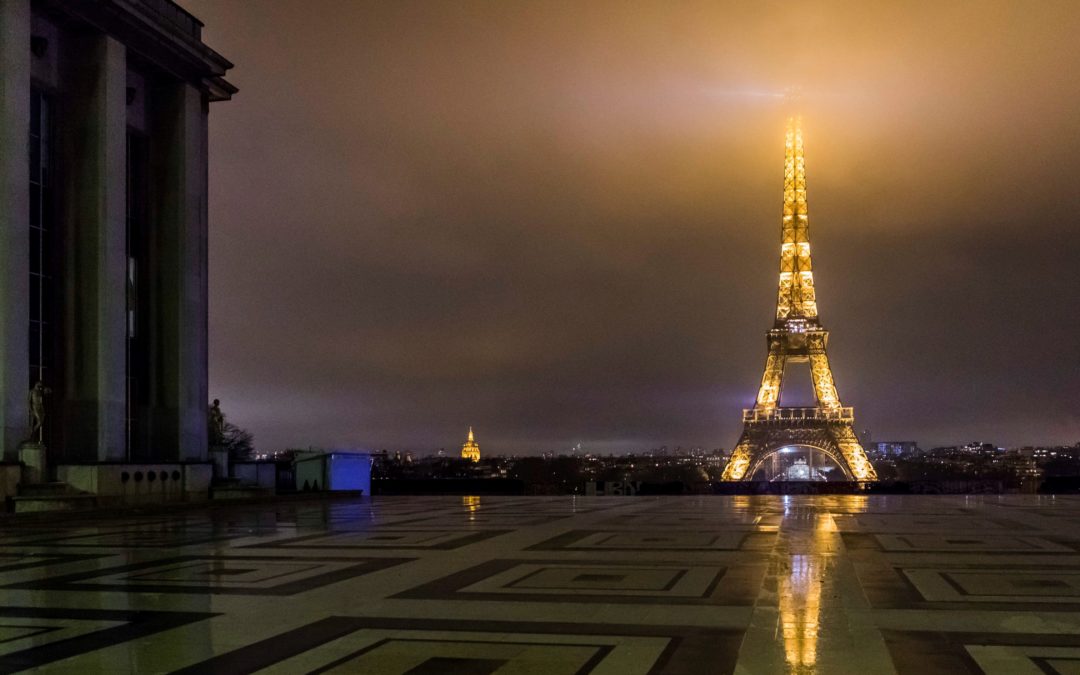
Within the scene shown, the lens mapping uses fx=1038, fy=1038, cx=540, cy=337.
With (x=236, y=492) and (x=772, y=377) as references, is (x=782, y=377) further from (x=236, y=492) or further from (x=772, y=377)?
(x=236, y=492)

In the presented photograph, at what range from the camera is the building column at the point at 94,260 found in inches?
1367

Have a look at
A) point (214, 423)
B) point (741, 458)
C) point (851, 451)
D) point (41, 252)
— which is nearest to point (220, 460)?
point (214, 423)

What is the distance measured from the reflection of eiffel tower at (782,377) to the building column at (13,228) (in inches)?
2749

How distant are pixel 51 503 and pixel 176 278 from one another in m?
14.0

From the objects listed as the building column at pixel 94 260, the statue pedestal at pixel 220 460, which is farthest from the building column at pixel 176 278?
the building column at pixel 94 260

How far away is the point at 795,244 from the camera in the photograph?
105 meters

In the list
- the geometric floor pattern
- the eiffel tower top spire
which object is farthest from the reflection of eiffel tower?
the geometric floor pattern

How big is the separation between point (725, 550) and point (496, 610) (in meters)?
6.53

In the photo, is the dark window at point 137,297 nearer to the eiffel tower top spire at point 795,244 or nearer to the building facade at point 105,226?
the building facade at point 105,226

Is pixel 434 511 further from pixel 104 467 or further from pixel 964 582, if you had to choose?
pixel 964 582

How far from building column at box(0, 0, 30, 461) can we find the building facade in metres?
0.04

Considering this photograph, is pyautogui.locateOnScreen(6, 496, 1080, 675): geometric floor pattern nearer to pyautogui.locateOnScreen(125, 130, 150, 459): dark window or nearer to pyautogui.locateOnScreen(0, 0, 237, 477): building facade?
pyautogui.locateOnScreen(0, 0, 237, 477): building facade

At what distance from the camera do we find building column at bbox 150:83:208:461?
132 ft

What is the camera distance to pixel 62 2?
111 ft
